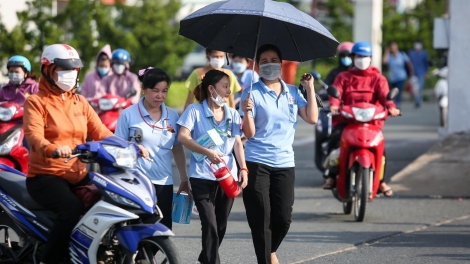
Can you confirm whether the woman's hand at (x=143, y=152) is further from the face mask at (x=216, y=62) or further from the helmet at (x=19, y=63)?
the helmet at (x=19, y=63)

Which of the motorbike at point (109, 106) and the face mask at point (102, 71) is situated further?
the face mask at point (102, 71)

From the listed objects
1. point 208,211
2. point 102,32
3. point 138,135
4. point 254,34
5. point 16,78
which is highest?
point 102,32

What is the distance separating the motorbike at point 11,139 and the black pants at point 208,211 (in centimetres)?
420

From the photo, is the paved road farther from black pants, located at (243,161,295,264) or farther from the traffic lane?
black pants, located at (243,161,295,264)

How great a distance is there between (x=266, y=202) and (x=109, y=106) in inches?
214

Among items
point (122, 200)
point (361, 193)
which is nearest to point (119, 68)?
point (361, 193)

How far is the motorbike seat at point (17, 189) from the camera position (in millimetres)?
6645

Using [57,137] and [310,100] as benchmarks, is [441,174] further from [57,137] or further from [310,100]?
[57,137]

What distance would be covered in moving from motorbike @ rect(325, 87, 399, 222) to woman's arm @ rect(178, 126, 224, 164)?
3.56 meters

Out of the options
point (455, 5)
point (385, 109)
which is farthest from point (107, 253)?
point (455, 5)

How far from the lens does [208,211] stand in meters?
7.02

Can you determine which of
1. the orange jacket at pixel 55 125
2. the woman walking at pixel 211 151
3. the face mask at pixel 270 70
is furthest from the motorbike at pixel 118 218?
the face mask at pixel 270 70

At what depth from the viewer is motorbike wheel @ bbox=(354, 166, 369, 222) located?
1009 cm

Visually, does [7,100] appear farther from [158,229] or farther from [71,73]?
[158,229]
